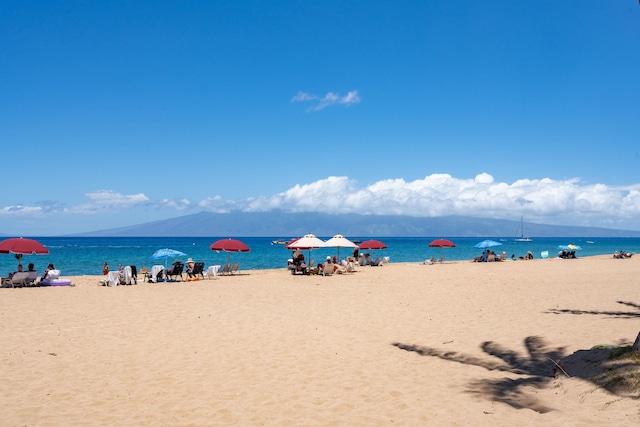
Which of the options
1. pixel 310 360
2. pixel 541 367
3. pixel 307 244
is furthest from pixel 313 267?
pixel 541 367

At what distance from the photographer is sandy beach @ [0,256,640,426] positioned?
5.45 meters

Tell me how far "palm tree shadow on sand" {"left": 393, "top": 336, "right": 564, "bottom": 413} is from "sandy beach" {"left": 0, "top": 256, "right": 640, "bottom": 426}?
3cm

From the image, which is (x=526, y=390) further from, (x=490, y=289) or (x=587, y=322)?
(x=490, y=289)

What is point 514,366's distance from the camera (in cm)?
737

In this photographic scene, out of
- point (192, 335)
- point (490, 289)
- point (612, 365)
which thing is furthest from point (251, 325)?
point (490, 289)

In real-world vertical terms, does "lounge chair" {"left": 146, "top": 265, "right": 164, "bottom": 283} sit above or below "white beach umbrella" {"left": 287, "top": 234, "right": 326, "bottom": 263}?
below

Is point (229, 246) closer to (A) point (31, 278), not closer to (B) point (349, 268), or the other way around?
(B) point (349, 268)

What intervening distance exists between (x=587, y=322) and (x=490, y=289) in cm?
695

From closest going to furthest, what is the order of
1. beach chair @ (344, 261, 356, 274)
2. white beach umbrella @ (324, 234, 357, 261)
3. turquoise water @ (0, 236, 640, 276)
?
1. white beach umbrella @ (324, 234, 357, 261)
2. beach chair @ (344, 261, 356, 274)
3. turquoise water @ (0, 236, 640, 276)

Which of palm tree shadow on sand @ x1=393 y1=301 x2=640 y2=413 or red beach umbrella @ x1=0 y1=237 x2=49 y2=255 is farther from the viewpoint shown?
red beach umbrella @ x1=0 y1=237 x2=49 y2=255

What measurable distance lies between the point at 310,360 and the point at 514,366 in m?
3.33

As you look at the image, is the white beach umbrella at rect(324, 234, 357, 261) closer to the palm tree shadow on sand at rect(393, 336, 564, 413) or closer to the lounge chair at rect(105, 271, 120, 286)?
the lounge chair at rect(105, 271, 120, 286)

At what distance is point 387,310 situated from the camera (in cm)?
1254

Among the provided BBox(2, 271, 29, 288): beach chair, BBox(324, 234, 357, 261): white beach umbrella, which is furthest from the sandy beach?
BBox(324, 234, 357, 261): white beach umbrella
